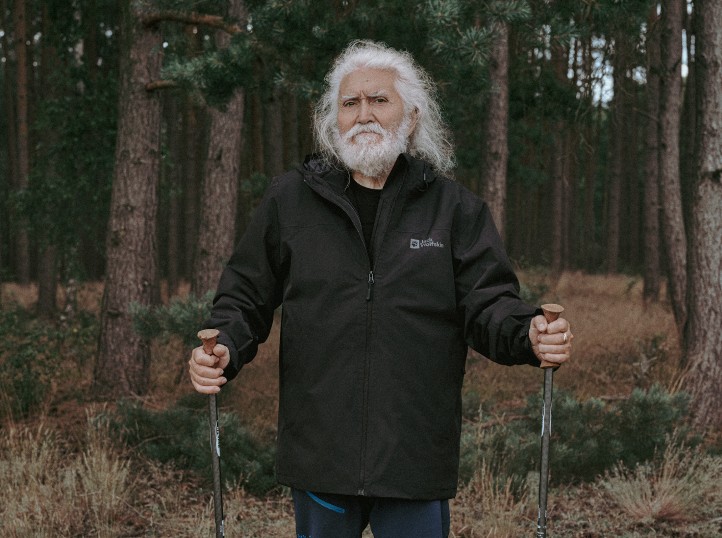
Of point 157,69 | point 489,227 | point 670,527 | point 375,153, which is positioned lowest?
point 670,527

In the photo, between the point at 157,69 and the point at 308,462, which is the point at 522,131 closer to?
the point at 157,69

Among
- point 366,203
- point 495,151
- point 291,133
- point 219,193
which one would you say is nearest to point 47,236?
point 219,193

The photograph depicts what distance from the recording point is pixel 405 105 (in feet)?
8.75

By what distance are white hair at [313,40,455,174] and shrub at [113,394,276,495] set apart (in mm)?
2992

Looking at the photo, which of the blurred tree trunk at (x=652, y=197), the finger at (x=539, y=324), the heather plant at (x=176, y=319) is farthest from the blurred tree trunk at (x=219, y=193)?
the blurred tree trunk at (x=652, y=197)

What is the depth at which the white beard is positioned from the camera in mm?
2535

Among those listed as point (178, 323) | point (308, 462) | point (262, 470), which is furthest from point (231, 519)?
point (308, 462)

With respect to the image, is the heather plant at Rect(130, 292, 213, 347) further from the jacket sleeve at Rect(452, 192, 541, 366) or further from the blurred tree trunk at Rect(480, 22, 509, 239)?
the blurred tree trunk at Rect(480, 22, 509, 239)

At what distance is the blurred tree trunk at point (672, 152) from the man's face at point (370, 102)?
22.6ft

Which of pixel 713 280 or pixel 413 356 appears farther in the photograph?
pixel 713 280

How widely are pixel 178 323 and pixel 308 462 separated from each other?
317cm

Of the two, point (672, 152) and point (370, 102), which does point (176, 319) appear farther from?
point (672, 152)

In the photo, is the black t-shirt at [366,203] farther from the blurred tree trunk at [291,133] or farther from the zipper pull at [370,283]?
the blurred tree trunk at [291,133]

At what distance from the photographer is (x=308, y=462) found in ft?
7.64
